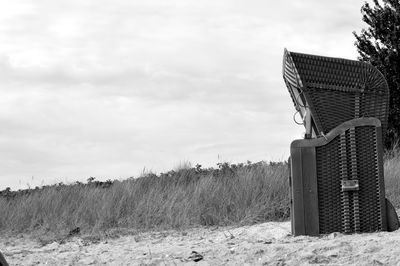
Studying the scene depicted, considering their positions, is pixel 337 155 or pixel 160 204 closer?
pixel 337 155

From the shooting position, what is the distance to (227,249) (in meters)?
6.07

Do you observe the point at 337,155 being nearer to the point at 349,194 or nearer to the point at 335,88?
the point at 349,194

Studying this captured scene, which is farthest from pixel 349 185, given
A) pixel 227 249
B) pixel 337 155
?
pixel 227 249

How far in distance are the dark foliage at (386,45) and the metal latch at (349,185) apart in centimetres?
1437

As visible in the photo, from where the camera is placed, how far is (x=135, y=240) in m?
8.24

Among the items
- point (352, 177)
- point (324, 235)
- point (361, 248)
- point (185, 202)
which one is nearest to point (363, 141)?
point (352, 177)

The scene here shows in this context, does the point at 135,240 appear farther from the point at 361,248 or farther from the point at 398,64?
the point at 398,64

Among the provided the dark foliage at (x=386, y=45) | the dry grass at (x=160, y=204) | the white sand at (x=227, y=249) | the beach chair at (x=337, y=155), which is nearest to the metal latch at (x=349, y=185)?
the beach chair at (x=337, y=155)

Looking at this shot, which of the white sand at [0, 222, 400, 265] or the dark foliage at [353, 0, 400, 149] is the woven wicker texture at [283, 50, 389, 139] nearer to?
the white sand at [0, 222, 400, 265]

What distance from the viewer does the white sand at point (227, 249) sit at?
5.33m

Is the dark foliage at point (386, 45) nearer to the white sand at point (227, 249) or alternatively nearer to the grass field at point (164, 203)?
the grass field at point (164, 203)

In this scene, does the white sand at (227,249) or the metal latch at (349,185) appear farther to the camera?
the metal latch at (349,185)

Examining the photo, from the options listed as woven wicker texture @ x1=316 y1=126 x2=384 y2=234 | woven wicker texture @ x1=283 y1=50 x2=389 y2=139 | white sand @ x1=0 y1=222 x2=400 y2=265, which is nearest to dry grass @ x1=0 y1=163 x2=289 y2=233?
white sand @ x1=0 y1=222 x2=400 y2=265

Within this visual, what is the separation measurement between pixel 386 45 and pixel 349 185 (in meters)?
16.7
